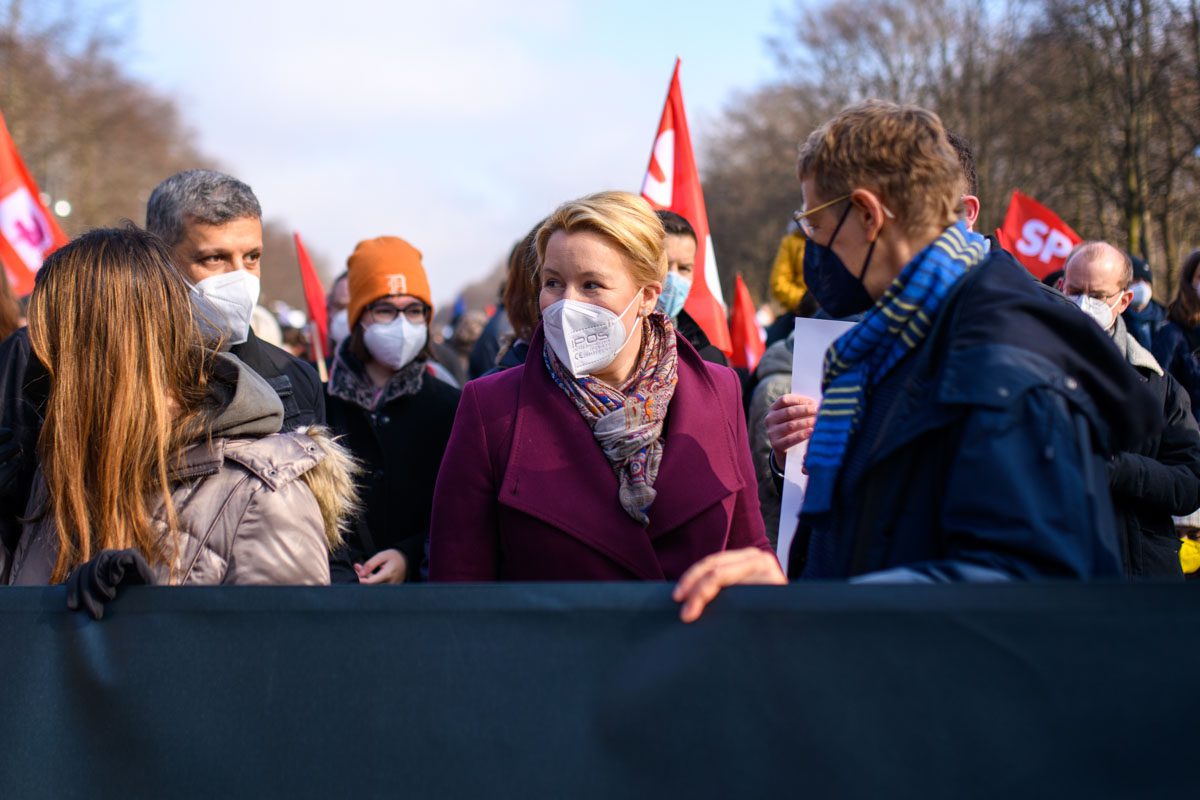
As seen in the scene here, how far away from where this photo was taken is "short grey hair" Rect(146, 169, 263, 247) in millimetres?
3680

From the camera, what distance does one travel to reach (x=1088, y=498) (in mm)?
1810

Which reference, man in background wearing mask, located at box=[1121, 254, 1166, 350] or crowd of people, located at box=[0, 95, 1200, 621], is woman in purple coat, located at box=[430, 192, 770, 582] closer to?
crowd of people, located at box=[0, 95, 1200, 621]

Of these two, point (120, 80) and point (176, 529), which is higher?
point (120, 80)

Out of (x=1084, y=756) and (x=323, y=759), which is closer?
(x=1084, y=756)

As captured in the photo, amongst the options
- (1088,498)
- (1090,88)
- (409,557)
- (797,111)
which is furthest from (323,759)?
(797,111)

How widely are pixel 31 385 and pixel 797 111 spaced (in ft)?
139

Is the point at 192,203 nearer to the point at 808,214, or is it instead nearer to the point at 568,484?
the point at 568,484

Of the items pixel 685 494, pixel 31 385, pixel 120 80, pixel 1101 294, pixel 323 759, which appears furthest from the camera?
pixel 120 80

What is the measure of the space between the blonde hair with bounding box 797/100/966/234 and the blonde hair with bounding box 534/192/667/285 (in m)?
1.01

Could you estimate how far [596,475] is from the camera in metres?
2.95

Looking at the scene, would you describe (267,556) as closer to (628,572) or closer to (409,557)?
(628,572)

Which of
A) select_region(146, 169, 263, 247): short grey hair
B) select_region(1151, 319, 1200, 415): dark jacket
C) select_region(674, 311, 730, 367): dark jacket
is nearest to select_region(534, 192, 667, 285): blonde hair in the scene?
select_region(146, 169, 263, 247): short grey hair

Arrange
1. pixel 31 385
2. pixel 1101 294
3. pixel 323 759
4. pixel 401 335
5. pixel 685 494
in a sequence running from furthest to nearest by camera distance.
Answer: pixel 1101 294 < pixel 401 335 < pixel 685 494 < pixel 31 385 < pixel 323 759

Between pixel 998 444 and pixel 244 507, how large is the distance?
139 centimetres
